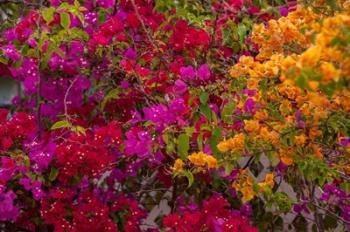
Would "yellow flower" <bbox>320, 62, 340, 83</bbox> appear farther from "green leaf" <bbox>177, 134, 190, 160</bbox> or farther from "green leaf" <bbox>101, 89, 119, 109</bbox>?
"green leaf" <bbox>101, 89, 119, 109</bbox>

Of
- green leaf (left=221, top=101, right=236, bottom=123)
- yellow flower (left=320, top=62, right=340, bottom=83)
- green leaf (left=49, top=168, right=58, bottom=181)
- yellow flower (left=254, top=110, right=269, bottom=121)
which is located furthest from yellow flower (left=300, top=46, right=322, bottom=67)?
green leaf (left=49, top=168, right=58, bottom=181)

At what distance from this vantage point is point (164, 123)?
227 centimetres

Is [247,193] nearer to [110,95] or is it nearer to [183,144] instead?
[183,144]

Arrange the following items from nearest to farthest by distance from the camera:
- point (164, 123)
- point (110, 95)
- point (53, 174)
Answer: point (164, 123) → point (53, 174) → point (110, 95)

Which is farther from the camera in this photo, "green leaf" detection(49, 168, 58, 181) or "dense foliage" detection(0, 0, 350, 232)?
"green leaf" detection(49, 168, 58, 181)

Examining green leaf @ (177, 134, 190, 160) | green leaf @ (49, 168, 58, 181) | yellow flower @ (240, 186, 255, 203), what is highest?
green leaf @ (177, 134, 190, 160)

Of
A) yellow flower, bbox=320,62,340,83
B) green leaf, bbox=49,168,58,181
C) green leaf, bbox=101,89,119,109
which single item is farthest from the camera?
green leaf, bbox=101,89,119,109

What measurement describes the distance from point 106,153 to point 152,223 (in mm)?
987

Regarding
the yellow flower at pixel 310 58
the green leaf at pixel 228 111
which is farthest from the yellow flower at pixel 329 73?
the green leaf at pixel 228 111

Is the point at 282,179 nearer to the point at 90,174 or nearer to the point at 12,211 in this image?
the point at 90,174

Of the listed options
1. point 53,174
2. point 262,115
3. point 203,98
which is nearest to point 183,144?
point 203,98

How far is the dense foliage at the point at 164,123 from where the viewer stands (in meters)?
1.91

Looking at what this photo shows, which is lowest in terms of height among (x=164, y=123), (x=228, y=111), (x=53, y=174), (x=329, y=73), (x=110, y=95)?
(x=53, y=174)

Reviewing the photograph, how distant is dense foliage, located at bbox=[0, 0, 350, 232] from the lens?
1914 mm
